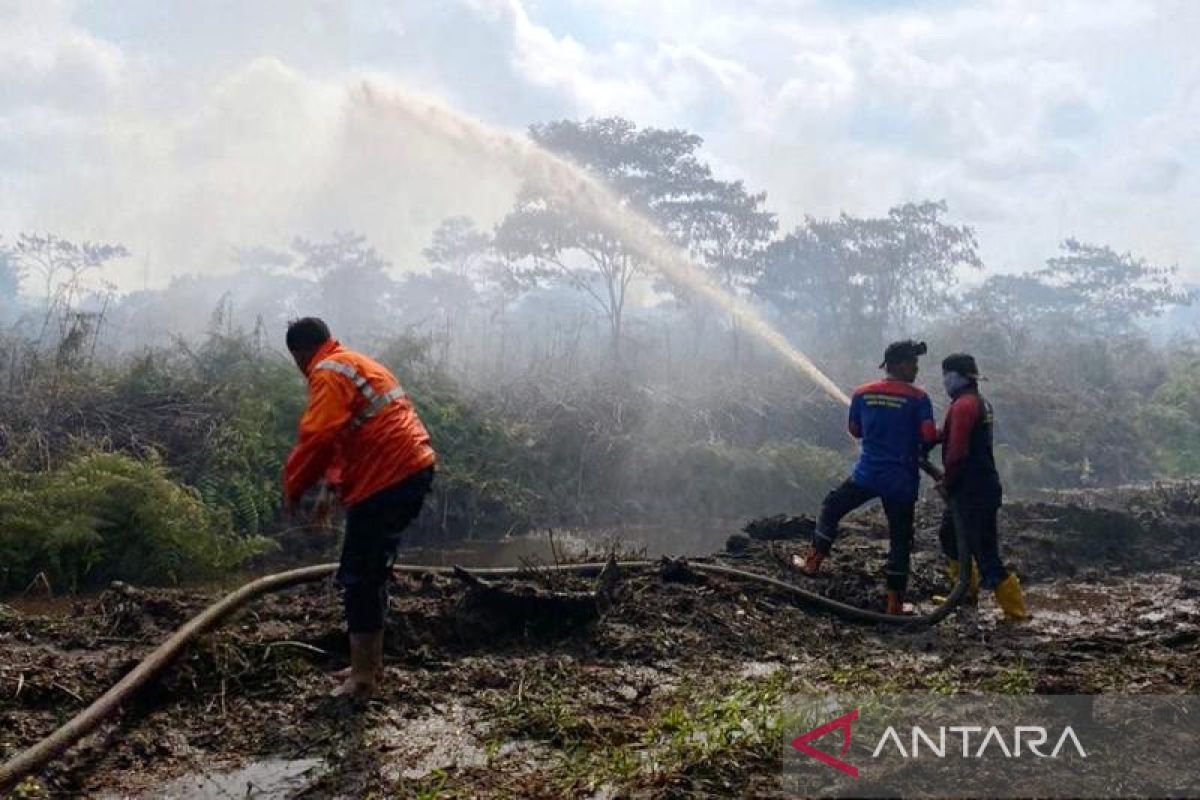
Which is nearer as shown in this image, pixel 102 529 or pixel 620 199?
pixel 102 529

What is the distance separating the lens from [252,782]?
11.4 feet

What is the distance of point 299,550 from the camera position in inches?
408

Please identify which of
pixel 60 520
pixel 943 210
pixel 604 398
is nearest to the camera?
pixel 60 520

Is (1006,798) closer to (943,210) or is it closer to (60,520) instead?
(60,520)

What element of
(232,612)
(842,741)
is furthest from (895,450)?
(232,612)

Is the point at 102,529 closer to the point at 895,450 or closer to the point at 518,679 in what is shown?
the point at 518,679

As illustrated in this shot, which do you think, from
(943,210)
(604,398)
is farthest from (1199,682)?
(943,210)

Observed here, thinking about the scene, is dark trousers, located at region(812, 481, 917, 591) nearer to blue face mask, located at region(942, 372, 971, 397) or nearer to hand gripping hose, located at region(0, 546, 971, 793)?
hand gripping hose, located at region(0, 546, 971, 793)

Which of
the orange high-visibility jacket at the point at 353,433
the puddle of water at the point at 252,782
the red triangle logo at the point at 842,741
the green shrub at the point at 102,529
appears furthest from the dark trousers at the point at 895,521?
the green shrub at the point at 102,529

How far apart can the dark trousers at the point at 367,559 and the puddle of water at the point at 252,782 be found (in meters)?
0.77

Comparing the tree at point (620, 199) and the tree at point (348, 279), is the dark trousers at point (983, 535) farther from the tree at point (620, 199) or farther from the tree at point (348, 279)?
the tree at point (348, 279)

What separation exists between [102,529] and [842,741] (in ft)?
23.4

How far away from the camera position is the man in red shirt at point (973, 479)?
636cm

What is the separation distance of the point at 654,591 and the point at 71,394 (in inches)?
313
